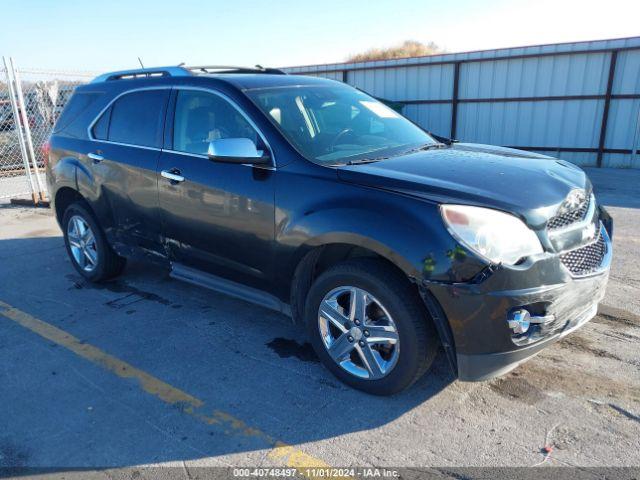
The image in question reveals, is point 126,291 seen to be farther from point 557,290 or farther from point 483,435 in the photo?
point 557,290

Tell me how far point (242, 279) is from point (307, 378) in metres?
0.87

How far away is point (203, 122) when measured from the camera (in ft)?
12.5

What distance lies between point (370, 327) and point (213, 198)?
148 centimetres

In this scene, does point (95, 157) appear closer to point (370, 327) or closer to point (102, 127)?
point (102, 127)

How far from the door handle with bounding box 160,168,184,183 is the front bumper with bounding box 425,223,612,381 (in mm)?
2134

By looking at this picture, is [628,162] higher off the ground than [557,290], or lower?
lower

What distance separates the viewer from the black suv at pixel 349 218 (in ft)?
8.35

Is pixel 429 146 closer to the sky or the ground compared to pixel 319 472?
closer to the sky

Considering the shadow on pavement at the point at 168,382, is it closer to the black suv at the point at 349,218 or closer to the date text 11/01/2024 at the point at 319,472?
the date text 11/01/2024 at the point at 319,472

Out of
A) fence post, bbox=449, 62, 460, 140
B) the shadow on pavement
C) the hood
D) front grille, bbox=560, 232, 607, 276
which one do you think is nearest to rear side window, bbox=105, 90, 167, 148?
the shadow on pavement

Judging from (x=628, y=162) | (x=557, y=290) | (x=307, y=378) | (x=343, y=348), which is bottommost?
(x=628, y=162)

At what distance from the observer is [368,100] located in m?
4.30

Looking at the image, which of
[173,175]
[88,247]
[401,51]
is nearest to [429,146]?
[173,175]

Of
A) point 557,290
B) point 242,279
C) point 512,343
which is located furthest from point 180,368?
point 557,290
